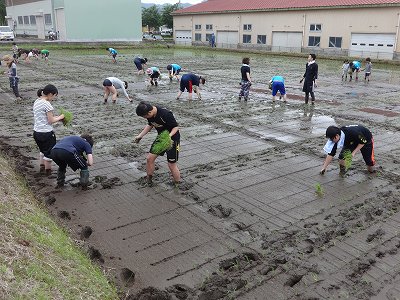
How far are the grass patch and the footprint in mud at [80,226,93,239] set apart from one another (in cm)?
19

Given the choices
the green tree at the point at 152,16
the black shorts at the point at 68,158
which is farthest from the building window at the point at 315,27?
A: the green tree at the point at 152,16

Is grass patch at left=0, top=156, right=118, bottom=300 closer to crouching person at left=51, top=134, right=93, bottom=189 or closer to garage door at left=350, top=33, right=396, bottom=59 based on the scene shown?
crouching person at left=51, top=134, right=93, bottom=189

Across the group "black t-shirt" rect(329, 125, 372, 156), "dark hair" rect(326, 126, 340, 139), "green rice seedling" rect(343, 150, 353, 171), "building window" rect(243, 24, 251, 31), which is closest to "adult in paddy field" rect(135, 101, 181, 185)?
"dark hair" rect(326, 126, 340, 139)

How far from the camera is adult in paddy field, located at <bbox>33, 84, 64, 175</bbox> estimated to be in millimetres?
5992

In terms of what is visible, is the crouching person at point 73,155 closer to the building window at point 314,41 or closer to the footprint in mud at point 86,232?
the footprint in mud at point 86,232

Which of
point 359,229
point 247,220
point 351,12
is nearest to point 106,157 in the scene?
point 247,220

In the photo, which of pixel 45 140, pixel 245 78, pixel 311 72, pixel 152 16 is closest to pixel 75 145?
pixel 45 140

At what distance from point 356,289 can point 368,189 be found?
2747mm

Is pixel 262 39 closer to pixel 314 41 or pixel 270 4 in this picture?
pixel 270 4

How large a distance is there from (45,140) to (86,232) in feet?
6.97

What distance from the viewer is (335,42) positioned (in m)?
34.2

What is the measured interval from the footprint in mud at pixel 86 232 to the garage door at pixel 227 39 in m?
41.1

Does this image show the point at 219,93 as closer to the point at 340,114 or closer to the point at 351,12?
the point at 340,114

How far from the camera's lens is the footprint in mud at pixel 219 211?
5296 millimetres
